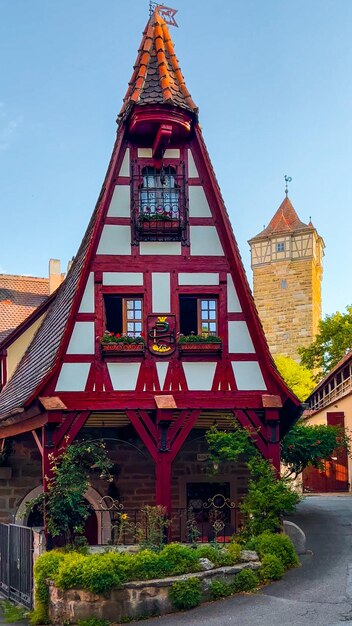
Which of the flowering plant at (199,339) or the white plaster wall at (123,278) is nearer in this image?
the flowering plant at (199,339)

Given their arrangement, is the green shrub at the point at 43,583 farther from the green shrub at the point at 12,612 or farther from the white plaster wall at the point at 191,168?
the white plaster wall at the point at 191,168

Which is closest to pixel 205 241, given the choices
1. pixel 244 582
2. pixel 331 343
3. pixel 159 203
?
pixel 159 203

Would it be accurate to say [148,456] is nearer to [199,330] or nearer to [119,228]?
[199,330]

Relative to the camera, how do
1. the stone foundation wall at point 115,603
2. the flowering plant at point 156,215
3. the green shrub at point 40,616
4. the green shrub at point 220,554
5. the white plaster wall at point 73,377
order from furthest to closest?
the flowering plant at point 156,215
the white plaster wall at point 73,377
the green shrub at point 220,554
the green shrub at point 40,616
the stone foundation wall at point 115,603

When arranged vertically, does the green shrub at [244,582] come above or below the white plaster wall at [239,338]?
below

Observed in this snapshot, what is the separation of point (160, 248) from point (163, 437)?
137 inches

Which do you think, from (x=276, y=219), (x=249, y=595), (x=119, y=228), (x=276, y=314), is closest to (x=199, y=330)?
(x=119, y=228)

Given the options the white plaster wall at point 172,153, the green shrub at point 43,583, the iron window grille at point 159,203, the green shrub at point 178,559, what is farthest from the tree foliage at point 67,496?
the white plaster wall at point 172,153

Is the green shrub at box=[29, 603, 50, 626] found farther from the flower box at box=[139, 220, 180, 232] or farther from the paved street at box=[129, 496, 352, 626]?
the flower box at box=[139, 220, 180, 232]

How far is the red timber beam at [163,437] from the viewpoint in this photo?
13.9 m

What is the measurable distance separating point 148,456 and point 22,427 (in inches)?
115

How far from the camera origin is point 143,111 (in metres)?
15.0

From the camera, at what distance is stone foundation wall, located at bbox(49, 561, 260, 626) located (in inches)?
443

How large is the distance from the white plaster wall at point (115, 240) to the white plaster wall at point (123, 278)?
1.36ft
